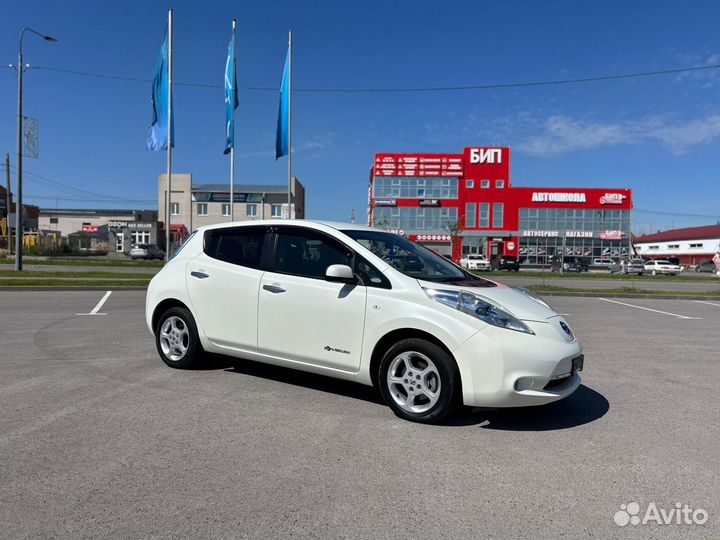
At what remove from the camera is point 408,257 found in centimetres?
488

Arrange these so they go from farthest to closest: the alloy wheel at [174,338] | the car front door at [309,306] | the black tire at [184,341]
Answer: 1. the alloy wheel at [174,338]
2. the black tire at [184,341]
3. the car front door at [309,306]

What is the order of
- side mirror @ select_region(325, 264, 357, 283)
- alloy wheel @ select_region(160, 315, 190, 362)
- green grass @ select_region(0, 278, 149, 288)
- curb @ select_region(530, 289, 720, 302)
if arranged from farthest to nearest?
curb @ select_region(530, 289, 720, 302) < green grass @ select_region(0, 278, 149, 288) < alloy wheel @ select_region(160, 315, 190, 362) < side mirror @ select_region(325, 264, 357, 283)

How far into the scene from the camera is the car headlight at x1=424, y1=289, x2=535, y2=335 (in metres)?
4.00

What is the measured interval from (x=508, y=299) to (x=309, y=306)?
175cm

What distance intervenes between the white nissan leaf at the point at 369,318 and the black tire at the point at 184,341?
0.6 inches

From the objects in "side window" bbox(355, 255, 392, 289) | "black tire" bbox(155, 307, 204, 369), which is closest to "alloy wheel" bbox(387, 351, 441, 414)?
"side window" bbox(355, 255, 392, 289)

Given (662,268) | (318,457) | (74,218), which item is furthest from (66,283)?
(74,218)

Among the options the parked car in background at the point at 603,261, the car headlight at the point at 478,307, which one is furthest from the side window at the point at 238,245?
the parked car in background at the point at 603,261

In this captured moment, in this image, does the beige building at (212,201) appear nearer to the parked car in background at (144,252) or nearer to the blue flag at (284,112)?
the parked car in background at (144,252)

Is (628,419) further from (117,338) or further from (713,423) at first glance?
(117,338)

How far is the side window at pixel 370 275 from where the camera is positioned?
4.39 metres

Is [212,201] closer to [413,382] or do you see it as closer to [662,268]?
[662,268]

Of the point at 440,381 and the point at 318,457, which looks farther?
the point at 440,381

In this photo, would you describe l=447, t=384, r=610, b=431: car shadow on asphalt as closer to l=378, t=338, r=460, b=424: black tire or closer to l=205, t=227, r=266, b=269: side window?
l=378, t=338, r=460, b=424: black tire
